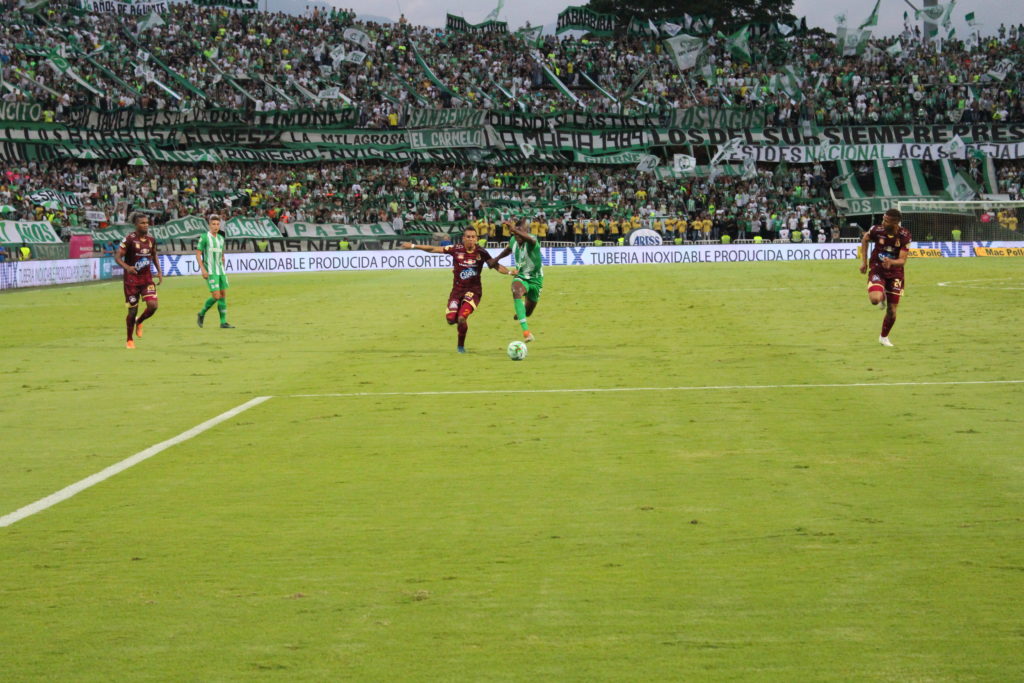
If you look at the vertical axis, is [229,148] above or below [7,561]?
above

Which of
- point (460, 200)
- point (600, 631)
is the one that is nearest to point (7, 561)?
point (600, 631)

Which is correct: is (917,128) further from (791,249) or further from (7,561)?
(7,561)

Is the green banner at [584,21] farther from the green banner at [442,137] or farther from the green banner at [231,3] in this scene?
the green banner at [231,3]

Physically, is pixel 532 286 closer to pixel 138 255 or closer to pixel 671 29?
pixel 138 255

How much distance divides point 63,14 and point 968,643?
76.1 m

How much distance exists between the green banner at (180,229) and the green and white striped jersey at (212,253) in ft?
120

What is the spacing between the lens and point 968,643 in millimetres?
5133

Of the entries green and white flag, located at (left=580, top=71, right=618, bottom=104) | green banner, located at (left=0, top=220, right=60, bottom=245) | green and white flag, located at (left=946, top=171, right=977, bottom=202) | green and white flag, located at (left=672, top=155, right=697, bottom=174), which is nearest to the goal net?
green and white flag, located at (left=946, top=171, right=977, bottom=202)

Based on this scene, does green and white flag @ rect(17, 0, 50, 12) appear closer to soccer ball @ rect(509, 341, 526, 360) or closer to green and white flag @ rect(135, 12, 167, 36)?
green and white flag @ rect(135, 12, 167, 36)

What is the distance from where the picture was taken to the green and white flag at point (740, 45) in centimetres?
8306

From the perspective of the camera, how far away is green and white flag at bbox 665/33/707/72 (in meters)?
81.2

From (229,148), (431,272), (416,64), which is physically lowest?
(431,272)

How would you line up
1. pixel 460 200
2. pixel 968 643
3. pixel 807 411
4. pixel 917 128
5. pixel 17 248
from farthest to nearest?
pixel 917 128 < pixel 460 200 < pixel 17 248 < pixel 807 411 < pixel 968 643

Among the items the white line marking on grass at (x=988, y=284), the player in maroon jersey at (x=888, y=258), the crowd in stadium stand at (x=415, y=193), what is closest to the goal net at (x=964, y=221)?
the crowd in stadium stand at (x=415, y=193)
